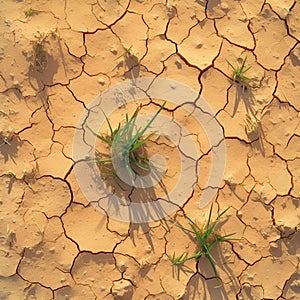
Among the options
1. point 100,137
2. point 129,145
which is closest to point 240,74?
point 129,145

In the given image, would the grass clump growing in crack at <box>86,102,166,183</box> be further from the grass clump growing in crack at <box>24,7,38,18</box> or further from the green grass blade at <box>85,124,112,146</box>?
the grass clump growing in crack at <box>24,7,38,18</box>

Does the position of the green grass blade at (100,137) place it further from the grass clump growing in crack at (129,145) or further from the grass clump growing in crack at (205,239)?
the grass clump growing in crack at (205,239)

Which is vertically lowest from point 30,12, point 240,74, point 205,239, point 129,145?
point 205,239

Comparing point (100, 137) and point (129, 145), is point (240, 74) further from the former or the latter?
point (100, 137)

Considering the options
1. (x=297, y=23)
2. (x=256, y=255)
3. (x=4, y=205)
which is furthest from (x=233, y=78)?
(x=4, y=205)

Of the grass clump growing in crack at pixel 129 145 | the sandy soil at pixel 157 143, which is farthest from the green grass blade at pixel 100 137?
the sandy soil at pixel 157 143

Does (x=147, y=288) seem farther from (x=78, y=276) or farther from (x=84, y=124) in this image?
(x=84, y=124)
